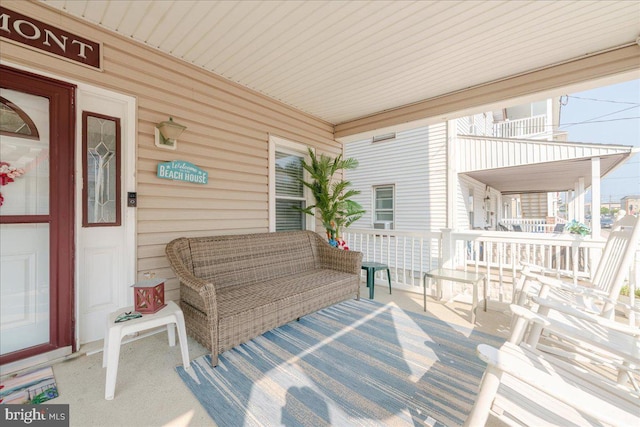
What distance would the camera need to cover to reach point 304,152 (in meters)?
4.51

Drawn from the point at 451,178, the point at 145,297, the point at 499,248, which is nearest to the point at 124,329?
the point at 145,297

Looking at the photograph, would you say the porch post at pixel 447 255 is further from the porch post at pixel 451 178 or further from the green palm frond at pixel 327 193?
the porch post at pixel 451 178

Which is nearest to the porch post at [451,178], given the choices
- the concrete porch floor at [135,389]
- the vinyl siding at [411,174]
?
the vinyl siding at [411,174]

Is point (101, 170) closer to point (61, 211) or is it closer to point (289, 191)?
point (61, 211)

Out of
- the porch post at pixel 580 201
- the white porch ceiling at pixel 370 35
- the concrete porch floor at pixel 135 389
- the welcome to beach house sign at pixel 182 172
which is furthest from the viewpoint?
the porch post at pixel 580 201

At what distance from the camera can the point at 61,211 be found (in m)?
2.18

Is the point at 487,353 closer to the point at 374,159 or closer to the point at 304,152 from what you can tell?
the point at 304,152

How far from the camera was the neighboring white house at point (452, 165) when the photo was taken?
5832mm

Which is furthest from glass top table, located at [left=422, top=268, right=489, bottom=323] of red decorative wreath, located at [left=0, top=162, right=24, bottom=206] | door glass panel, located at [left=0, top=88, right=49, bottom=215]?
red decorative wreath, located at [left=0, top=162, right=24, bottom=206]

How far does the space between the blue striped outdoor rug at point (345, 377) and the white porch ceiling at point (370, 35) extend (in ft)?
9.77

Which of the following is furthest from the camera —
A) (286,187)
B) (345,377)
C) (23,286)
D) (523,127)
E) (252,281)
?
(523,127)

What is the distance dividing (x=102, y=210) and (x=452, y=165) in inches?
263

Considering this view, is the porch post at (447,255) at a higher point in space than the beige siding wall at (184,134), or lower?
lower

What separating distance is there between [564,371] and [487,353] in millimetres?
745
